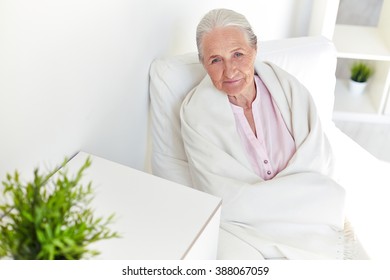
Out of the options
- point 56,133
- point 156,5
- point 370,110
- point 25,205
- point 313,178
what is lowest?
point 370,110

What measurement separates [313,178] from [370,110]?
4.50 feet

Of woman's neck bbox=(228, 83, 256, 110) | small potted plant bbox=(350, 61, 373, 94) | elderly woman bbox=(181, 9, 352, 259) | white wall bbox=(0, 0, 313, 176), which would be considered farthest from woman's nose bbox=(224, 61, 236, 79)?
small potted plant bbox=(350, 61, 373, 94)

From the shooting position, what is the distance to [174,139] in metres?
1.59

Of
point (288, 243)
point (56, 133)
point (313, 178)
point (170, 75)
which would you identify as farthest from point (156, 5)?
point (288, 243)

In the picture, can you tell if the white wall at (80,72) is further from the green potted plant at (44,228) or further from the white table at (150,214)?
the green potted plant at (44,228)

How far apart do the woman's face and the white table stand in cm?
41

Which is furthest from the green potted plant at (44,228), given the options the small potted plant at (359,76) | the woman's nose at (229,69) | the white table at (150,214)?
the small potted plant at (359,76)

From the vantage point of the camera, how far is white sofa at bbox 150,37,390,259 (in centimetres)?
148

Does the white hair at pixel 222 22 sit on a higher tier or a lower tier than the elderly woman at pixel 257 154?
higher

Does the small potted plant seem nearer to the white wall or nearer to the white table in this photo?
the white wall

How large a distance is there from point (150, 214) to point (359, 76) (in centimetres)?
196

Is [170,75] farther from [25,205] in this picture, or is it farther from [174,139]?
[25,205]

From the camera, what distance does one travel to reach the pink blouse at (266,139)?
151 cm

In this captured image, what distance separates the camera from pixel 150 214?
112 centimetres
